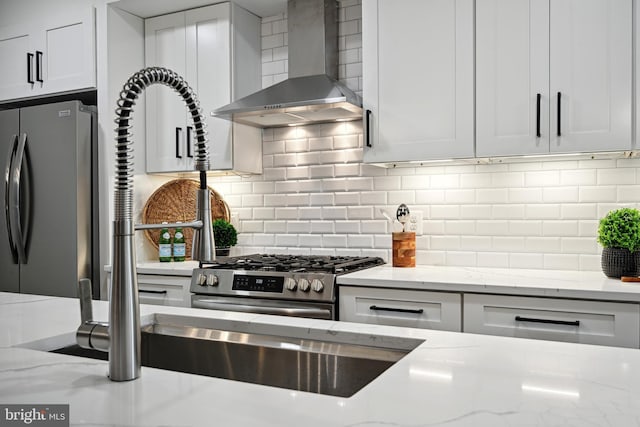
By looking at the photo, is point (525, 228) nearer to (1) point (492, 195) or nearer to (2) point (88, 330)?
(1) point (492, 195)

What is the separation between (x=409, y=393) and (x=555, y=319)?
160cm

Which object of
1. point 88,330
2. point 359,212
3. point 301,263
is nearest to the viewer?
point 88,330

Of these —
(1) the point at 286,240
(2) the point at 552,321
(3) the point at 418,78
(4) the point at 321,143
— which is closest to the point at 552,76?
(3) the point at 418,78

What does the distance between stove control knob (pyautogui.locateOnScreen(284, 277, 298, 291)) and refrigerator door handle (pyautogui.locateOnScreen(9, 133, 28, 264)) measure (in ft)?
6.16

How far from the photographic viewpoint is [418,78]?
9.41ft

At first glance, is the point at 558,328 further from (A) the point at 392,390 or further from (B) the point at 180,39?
(B) the point at 180,39

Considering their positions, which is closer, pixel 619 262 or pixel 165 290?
pixel 619 262

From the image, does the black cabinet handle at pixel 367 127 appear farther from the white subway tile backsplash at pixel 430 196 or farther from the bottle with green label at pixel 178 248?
the bottle with green label at pixel 178 248

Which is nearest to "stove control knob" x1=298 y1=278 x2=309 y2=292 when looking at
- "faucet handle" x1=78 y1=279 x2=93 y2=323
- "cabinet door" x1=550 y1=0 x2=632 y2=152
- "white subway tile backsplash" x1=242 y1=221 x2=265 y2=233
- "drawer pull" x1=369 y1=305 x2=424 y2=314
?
"drawer pull" x1=369 y1=305 x2=424 y2=314

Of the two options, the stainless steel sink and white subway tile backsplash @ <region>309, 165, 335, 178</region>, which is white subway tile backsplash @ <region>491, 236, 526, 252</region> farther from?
the stainless steel sink

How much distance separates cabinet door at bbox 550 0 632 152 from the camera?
246 cm

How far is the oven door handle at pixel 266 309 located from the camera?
8.79ft

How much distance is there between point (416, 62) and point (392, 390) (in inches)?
88.7

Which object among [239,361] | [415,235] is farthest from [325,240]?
[239,361]
